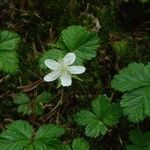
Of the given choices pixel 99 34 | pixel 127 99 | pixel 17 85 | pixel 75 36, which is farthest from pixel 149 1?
pixel 17 85

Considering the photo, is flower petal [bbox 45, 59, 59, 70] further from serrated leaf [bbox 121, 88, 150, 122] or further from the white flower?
serrated leaf [bbox 121, 88, 150, 122]

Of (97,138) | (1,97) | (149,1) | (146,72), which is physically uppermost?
(149,1)

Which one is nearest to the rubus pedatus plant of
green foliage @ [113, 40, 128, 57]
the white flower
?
the white flower

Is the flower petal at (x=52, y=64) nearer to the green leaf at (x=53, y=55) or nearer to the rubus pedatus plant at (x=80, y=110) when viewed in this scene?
the rubus pedatus plant at (x=80, y=110)

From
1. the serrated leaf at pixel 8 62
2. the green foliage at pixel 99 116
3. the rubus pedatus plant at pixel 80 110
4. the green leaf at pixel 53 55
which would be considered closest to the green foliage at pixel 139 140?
the rubus pedatus plant at pixel 80 110

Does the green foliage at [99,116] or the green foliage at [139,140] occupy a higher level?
the green foliage at [99,116]

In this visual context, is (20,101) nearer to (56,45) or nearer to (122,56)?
(56,45)
